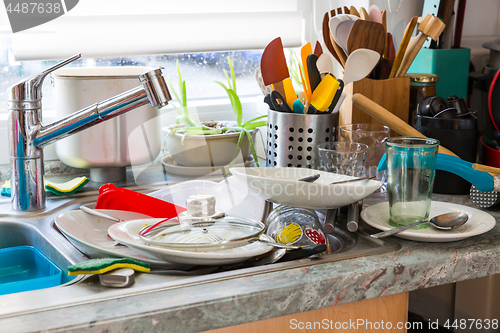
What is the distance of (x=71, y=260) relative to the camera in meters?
0.79

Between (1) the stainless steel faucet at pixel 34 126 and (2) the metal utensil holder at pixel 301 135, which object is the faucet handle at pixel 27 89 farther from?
(2) the metal utensil holder at pixel 301 135

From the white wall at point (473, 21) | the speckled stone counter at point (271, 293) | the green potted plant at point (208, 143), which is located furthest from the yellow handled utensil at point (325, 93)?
the white wall at point (473, 21)

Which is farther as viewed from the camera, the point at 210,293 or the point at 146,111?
the point at 146,111

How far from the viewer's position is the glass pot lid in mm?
Result: 736

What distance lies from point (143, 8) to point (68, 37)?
0.23 meters

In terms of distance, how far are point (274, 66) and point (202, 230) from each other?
1.47ft

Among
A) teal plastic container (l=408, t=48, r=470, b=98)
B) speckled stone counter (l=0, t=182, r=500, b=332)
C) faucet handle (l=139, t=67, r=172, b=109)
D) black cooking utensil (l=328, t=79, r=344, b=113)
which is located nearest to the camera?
speckled stone counter (l=0, t=182, r=500, b=332)

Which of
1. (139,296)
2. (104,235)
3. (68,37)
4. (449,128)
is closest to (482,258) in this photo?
(449,128)

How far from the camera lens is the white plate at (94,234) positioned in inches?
30.5

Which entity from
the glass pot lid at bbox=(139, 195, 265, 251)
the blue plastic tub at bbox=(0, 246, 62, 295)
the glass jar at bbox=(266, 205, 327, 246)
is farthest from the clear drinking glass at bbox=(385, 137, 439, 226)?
the blue plastic tub at bbox=(0, 246, 62, 295)

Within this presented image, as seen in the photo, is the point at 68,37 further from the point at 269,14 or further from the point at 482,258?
the point at 482,258

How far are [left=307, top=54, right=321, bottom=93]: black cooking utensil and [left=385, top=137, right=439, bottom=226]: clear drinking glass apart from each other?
26 cm

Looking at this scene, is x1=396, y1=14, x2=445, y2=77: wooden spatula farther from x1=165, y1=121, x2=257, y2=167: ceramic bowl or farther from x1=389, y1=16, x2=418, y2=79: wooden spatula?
x1=165, y1=121, x2=257, y2=167: ceramic bowl

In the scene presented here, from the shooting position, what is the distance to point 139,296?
627 millimetres
